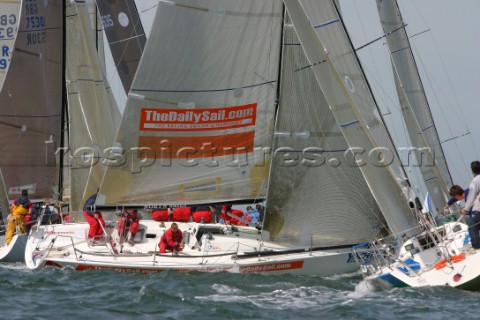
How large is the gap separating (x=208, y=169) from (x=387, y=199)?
4610mm

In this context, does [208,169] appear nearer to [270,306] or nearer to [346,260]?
[346,260]

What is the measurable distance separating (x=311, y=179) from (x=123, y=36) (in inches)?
463

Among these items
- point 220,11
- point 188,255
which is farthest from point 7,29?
point 188,255

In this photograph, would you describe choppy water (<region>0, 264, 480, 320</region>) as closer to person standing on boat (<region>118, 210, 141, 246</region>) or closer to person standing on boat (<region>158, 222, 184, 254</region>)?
person standing on boat (<region>158, 222, 184, 254</region>)

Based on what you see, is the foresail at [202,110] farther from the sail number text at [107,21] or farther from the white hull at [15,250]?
the sail number text at [107,21]

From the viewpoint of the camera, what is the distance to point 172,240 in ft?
69.5

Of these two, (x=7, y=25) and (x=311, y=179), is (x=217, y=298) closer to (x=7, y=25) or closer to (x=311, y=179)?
(x=311, y=179)

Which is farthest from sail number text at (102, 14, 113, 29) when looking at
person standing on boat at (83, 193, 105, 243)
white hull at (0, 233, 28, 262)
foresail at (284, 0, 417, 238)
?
foresail at (284, 0, 417, 238)

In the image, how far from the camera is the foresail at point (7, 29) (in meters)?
28.5

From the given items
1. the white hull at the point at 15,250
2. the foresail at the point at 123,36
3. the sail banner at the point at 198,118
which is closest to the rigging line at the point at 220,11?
the sail banner at the point at 198,118

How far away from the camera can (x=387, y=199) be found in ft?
61.0

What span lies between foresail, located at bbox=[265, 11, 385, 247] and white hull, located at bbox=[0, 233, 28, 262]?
19.8 ft

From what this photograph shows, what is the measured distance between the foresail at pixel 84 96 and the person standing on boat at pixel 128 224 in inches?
204

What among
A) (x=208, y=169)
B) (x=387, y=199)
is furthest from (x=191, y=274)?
(x=387, y=199)
